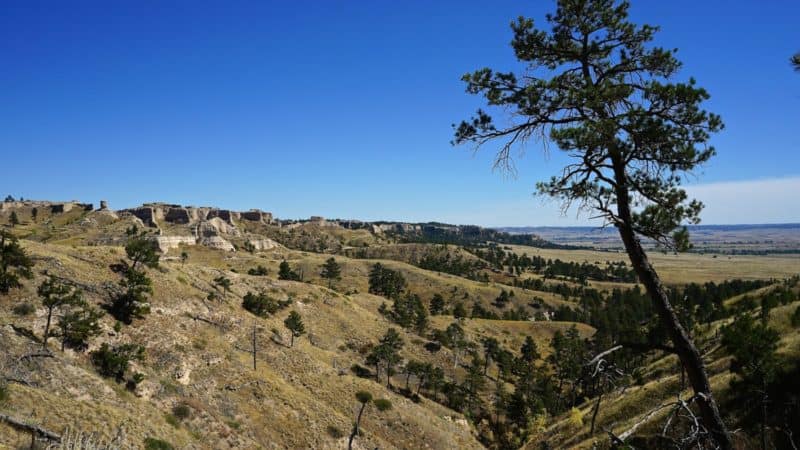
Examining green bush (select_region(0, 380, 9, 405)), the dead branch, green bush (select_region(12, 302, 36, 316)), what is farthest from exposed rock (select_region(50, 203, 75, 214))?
the dead branch

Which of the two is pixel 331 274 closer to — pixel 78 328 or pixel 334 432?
pixel 334 432

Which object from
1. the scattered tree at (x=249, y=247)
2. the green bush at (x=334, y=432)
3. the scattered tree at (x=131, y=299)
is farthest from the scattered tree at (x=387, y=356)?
the scattered tree at (x=249, y=247)

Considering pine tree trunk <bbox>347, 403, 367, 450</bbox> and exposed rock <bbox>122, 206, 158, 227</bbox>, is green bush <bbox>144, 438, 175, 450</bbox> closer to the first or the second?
pine tree trunk <bbox>347, 403, 367, 450</bbox>

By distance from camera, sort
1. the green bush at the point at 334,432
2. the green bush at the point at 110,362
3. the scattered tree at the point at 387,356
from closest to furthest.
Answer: the green bush at the point at 110,362 → the green bush at the point at 334,432 → the scattered tree at the point at 387,356

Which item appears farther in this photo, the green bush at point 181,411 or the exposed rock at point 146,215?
the exposed rock at point 146,215

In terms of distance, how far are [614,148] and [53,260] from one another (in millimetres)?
59661

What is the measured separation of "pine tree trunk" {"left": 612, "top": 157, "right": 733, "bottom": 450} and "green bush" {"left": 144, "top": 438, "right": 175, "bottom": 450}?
31376mm

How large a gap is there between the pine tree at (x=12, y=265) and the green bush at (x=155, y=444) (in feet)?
77.7

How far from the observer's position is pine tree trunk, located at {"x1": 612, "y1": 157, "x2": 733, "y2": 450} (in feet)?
25.1

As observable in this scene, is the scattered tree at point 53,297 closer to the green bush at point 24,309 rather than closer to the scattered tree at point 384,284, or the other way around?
the green bush at point 24,309

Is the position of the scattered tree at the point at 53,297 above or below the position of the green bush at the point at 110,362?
above

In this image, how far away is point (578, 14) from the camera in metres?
9.48

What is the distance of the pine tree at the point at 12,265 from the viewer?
3938 cm

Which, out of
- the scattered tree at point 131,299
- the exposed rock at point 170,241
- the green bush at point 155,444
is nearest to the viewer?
the green bush at point 155,444
